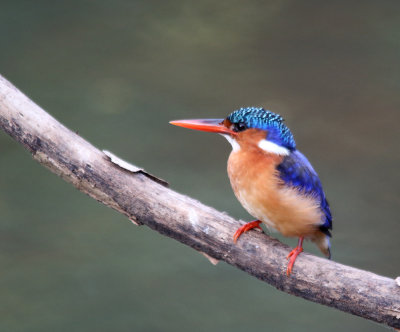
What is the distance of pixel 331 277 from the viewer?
6.36 feet

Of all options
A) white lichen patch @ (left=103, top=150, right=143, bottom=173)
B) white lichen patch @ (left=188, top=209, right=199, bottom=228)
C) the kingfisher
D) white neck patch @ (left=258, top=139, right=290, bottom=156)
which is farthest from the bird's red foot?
white lichen patch @ (left=103, top=150, right=143, bottom=173)

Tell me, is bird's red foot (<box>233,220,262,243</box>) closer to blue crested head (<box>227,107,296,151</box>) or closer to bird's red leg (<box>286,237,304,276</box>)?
bird's red leg (<box>286,237,304,276</box>)

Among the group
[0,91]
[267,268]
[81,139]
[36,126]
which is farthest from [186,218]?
[0,91]

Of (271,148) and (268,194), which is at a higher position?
(271,148)

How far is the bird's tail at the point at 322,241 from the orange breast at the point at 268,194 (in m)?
0.12

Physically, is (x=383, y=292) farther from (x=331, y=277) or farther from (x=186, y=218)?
(x=186, y=218)

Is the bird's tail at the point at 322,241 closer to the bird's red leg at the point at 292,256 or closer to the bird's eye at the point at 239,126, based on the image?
the bird's red leg at the point at 292,256

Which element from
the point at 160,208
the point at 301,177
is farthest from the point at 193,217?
the point at 301,177

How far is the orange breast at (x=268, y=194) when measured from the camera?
6.51 feet

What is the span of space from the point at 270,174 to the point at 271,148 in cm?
8

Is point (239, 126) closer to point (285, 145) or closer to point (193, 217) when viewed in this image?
point (285, 145)

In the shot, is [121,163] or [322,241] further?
[322,241]

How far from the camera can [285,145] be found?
1990mm

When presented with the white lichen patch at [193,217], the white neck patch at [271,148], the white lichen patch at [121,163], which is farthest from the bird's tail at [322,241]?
the white lichen patch at [121,163]
